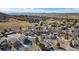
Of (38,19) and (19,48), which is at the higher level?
(38,19)

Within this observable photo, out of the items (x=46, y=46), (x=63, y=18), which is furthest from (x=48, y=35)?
(x=63, y=18)
